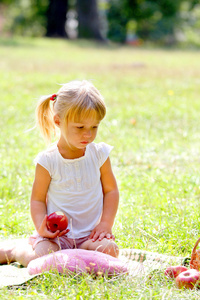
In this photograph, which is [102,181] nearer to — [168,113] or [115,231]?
[115,231]

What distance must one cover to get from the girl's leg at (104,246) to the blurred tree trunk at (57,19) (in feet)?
91.1

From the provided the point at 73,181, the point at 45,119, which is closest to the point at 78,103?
the point at 45,119

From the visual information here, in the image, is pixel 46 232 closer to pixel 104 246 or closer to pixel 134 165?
pixel 104 246

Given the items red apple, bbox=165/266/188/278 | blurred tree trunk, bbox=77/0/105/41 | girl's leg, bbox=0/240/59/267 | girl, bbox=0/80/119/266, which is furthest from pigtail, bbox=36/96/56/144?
blurred tree trunk, bbox=77/0/105/41

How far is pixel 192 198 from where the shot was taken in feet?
14.3

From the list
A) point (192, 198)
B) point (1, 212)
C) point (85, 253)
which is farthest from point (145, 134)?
point (85, 253)

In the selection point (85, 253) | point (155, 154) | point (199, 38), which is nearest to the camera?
point (85, 253)

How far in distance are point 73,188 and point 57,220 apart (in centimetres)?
29

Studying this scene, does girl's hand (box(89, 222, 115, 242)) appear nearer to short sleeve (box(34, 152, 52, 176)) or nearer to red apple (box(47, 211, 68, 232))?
red apple (box(47, 211, 68, 232))

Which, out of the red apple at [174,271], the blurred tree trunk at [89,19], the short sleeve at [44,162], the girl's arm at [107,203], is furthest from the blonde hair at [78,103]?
the blurred tree trunk at [89,19]

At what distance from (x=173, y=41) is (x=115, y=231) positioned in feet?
96.6

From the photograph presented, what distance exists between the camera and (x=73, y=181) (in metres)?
3.34

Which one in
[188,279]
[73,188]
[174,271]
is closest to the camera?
[188,279]

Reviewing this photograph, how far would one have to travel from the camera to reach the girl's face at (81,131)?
10.4 ft
